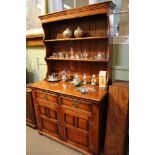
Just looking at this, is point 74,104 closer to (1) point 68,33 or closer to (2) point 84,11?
(1) point 68,33

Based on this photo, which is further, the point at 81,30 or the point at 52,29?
the point at 52,29

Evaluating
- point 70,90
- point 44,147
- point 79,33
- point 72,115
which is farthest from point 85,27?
point 44,147

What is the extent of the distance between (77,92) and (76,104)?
15cm

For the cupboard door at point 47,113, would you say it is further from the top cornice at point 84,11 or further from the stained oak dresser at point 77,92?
the top cornice at point 84,11

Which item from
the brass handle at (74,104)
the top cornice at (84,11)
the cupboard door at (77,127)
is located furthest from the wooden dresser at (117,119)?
the top cornice at (84,11)

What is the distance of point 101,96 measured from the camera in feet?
5.00

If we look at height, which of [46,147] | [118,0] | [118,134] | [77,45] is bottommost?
[46,147]

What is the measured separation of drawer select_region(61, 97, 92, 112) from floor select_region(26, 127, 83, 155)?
70 cm

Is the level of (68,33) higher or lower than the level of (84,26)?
lower

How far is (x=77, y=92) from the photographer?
168 cm

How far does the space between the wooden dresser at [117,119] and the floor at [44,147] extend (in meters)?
0.50
